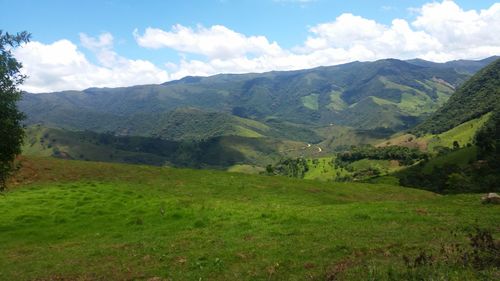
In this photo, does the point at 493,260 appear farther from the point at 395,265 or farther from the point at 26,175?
the point at 26,175

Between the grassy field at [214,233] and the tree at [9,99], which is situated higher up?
the tree at [9,99]

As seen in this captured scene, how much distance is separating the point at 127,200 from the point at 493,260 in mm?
39919

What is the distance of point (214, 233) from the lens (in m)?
31.9

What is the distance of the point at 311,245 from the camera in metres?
25.1

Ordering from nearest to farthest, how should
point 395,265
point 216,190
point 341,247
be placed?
1. point 395,265
2. point 341,247
3. point 216,190

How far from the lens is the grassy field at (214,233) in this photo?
69.2 ft

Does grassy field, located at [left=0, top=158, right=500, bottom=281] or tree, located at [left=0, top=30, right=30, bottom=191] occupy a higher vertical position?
tree, located at [left=0, top=30, right=30, bottom=191]

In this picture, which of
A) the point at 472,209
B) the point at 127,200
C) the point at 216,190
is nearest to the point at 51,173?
the point at 127,200

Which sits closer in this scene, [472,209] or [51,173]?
[472,209]

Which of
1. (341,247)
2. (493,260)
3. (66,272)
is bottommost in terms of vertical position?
(66,272)

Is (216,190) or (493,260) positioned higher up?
(493,260)

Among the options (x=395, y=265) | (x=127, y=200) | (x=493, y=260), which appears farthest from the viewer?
(x=127, y=200)

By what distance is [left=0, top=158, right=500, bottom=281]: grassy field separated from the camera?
21.1m

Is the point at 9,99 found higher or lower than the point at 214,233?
higher
